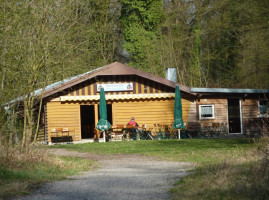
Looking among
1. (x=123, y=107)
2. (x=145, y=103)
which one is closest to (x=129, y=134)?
(x=123, y=107)

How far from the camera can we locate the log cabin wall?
2459 cm

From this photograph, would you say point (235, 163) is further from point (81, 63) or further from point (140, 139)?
point (140, 139)

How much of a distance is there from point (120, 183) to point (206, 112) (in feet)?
57.0

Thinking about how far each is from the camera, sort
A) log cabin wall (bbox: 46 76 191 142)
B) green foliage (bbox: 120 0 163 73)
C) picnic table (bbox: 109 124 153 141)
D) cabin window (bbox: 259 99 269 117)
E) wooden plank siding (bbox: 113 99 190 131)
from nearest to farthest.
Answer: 1. picnic table (bbox: 109 124 153 141)
2. log cabin wall (bbox: 46 76 191 142)
3. wooden plank siding (bbox: 113 99 190 131)
4. cabin window (bbox: 259 99 269 117)
5. green foliage (bbox: 120 0 163 73)

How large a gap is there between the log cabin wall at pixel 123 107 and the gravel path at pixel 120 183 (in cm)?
1190

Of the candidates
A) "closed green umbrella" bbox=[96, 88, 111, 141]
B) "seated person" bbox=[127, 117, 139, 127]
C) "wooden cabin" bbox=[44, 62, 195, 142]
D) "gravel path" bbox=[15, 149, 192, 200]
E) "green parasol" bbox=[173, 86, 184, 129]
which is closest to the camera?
"gravel path" bbox=[15, 149, 192, 200]

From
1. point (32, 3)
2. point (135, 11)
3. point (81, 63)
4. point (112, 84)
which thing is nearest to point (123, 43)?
point (135, 11)

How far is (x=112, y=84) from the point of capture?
81.9 feet

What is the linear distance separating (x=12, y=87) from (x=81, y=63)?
368 centimetres

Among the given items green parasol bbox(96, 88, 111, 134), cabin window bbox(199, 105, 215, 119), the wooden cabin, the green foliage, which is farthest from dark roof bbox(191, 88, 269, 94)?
the green foliage

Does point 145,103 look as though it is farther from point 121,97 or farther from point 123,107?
point 121,97

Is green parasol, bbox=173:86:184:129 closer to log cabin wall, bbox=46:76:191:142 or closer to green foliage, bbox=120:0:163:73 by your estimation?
log cabin wall, bbox=46:76:191:142

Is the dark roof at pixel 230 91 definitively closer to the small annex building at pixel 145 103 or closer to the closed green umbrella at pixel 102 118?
the small annex building at pixel 145 103

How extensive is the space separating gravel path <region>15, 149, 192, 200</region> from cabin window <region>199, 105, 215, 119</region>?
1331cm
